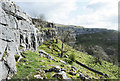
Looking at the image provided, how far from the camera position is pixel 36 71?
15.5 meters

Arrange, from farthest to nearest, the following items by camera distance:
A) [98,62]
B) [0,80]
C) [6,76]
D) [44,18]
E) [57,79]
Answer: [44,18], [98,62], [57,79], [6,76], [0,80]

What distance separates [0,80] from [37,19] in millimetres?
56017

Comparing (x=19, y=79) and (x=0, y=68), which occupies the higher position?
(x=0, y=68)

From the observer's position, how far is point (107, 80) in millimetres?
27297

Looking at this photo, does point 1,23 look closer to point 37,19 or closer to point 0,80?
point 0,80

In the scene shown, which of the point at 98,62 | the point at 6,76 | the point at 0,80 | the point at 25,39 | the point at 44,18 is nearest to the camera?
the point at 0,80

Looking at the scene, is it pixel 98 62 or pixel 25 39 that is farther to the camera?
pixel 98 62

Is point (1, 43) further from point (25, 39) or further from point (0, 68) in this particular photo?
point (25, 39)

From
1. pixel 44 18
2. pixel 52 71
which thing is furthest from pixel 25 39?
pixel 44 18

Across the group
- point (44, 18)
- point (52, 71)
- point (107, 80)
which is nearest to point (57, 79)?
point (52, 71)

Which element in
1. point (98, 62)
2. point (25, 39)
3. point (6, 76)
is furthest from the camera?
point (98, 62)

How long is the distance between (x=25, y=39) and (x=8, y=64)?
45.7 ft

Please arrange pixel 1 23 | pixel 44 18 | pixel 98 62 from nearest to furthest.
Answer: pixel 1 23
pixel 98 62
pixel 44 18

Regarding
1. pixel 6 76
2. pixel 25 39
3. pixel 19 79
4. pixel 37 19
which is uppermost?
pixel 37 19
